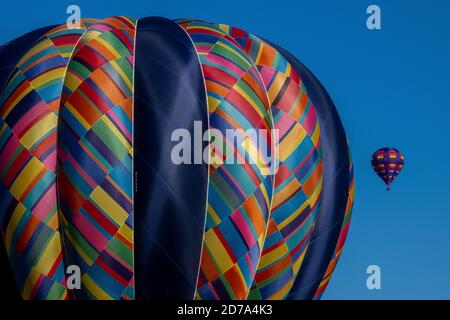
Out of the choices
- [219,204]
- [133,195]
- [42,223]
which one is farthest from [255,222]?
[42,223]

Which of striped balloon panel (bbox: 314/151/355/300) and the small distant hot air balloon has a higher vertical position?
the small distant hot air balloon

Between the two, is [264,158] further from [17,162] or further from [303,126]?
[17,162]

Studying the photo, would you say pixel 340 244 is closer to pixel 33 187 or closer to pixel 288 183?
pixel 288 183

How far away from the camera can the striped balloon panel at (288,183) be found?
61.7ft

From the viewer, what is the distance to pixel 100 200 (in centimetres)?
1744

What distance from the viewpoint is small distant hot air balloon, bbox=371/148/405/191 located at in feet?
91.8

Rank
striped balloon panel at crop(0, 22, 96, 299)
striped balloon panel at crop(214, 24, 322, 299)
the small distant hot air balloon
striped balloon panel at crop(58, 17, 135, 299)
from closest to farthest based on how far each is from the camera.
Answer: striped balloon panel at crop(58, 17, 135, 299), striped balloon panel at crop(0, 22, 96, 299), striped balloon panel at crop(214, 24, 322, 299), the small distant hot air balloon

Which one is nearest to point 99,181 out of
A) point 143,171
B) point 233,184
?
point 143,171

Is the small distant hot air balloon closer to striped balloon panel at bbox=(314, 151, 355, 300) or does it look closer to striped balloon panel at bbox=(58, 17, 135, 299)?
striped balloon panel at bbox=(314, 151, 355, 300)

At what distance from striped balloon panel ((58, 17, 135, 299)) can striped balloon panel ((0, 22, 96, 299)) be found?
0.20 metres

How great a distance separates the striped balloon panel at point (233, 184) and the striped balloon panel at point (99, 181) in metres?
1.15

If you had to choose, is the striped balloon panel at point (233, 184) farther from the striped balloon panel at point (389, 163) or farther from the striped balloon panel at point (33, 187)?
the striped balloon panel at point (389, 163)

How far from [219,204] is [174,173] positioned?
784mm

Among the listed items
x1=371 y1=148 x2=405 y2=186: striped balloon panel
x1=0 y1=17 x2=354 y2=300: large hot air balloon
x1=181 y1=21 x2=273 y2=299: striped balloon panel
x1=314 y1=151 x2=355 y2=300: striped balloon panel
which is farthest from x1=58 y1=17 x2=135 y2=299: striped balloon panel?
x1=371 y1=148 x2=405 y2=186: striped balloon panel
